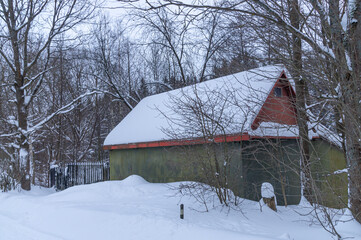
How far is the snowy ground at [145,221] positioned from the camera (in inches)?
230

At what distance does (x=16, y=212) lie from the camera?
955 centimetres

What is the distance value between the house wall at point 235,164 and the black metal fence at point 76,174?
105 inches

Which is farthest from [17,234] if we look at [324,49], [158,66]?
[158,66]

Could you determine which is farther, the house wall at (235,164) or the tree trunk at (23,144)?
the tree trunk at (23,144)

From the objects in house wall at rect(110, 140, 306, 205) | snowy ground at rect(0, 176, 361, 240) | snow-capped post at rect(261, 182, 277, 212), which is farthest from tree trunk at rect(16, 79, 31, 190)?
snow-capped post at rect(261, 182, 277, 212)

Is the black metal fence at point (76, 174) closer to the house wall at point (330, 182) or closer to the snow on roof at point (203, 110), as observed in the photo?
the snow on roof at point (203, 110)

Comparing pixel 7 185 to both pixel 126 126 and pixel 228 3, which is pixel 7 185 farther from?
pixel 228 3

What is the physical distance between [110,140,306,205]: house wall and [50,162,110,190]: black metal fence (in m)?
2.67

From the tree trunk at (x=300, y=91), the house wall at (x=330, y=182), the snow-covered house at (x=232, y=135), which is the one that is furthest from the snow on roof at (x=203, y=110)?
the house wall at (x=330, y=182)

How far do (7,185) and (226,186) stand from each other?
33.7ft

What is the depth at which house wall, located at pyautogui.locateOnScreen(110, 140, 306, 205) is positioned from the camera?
26.1 ft

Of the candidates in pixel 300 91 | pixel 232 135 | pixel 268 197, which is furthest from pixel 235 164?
pixel 300 91

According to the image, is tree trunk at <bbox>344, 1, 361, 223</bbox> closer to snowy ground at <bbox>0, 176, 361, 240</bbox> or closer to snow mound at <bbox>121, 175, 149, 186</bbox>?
snowy ground at <bbox>0, 176, 361, 240</bbox>

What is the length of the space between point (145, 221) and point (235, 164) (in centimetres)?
358
